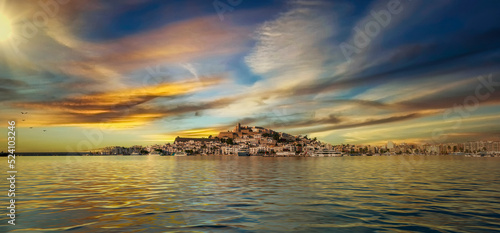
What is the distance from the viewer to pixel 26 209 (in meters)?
21.0

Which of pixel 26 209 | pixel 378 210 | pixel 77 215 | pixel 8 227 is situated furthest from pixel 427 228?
pixel 26 209

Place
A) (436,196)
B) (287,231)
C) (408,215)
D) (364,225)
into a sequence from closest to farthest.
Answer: (287,231), (364,225), (408,215), (436,196)

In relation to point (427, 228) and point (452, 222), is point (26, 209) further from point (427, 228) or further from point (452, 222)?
point (452, 222)

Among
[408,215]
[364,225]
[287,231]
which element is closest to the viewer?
[287,231]

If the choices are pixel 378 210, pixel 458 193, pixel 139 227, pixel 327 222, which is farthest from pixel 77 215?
pixel 458 193

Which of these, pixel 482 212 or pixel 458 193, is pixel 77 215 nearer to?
pixel 482 212

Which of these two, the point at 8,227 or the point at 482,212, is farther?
the point at 482,212

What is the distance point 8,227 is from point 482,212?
26.4 metres

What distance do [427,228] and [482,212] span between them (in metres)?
6.74

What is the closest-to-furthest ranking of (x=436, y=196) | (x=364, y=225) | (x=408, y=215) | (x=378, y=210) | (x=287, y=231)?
(x=287, y=231)
(x=364, y=225)
(x=408, y=215)
(x=378, y=210)
(x=436, y=196)

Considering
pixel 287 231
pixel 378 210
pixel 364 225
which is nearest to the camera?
pixel 287 231

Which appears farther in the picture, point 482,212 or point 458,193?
point 458,193

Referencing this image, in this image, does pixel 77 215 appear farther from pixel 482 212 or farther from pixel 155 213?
pixel 482 212

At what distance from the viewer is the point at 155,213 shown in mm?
19672
